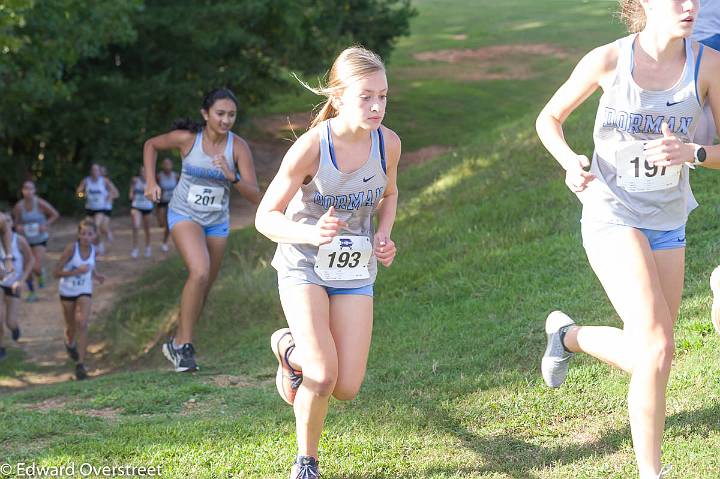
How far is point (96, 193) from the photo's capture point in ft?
51.5

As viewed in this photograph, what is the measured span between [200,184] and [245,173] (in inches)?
13.9

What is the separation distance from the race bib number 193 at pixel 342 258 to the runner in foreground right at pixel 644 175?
958 mm

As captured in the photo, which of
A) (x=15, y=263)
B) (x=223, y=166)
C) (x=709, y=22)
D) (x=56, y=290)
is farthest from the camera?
(x=56, y=290)

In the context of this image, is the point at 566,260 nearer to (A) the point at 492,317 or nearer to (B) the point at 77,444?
(A) the point at 492,317

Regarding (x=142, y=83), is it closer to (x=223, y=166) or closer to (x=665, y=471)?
(x=223, y=166)

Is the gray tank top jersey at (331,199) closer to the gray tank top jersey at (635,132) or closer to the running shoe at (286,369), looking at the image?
the running shoe at (286,369)

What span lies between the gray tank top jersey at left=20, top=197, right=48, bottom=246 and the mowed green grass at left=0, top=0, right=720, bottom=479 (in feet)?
5.68

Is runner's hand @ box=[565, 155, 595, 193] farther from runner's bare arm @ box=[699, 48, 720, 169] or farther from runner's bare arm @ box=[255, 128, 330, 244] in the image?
runner's bare arm @ box=[255, 128, 330, 244]

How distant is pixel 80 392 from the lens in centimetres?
741

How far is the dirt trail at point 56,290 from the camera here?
10.9 metres

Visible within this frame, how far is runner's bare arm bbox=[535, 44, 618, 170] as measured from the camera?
4.36 metres

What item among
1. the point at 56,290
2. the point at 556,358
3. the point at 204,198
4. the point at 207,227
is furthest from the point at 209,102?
the point at 56,290

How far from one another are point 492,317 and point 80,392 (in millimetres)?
2990

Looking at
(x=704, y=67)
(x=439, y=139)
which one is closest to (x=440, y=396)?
(x=704, y=67)
